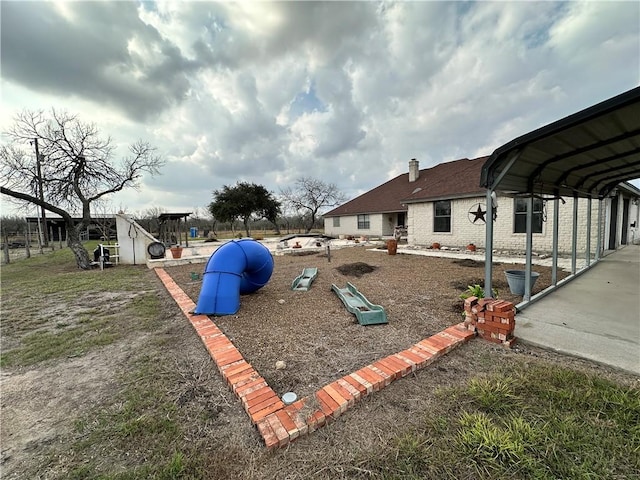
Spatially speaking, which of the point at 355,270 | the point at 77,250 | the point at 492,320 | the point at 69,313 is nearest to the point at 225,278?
the point at 69,313

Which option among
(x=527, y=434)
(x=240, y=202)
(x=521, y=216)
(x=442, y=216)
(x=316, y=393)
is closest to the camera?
(x=527, y=434)

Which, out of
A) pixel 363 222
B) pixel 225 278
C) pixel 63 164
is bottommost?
pixel 225 278

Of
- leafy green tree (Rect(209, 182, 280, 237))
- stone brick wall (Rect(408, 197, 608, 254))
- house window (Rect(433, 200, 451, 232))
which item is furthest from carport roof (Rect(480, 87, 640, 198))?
leafy green tree (Rect(209, 182, 280, 237))

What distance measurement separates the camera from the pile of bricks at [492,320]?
106 inches

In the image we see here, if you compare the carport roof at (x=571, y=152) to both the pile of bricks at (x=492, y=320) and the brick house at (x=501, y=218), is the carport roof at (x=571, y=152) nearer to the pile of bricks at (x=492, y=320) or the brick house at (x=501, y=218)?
the pile of bricks at (x=492, y=320)

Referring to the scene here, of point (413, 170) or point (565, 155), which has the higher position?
point (413, 170)

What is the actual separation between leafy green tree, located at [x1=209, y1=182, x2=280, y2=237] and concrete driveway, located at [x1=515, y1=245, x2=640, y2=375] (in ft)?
82.5

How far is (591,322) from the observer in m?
3.16

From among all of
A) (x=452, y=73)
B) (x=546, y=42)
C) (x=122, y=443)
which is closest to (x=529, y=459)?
(x=122, y=443)

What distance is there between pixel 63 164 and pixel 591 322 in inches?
596

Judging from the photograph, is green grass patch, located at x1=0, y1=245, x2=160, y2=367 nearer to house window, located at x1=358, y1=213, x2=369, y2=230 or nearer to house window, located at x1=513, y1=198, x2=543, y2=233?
house window, located at x1=513, y1=198, x2=543, y2=233

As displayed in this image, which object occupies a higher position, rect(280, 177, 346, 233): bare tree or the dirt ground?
rect(280, 177, 346, 233): bare tree

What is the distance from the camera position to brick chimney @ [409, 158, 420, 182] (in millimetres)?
19141

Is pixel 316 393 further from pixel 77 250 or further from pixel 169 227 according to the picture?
pixel 169 227
